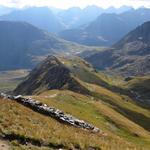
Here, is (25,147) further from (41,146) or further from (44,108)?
(44,108)

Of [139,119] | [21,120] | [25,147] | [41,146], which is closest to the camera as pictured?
[25,147]

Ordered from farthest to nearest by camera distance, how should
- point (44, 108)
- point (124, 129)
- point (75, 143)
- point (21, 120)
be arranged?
point (124, 129)
point (44, 108)
point (21, 120)
point (75, 143)

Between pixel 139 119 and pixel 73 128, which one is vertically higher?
pixel 73 128

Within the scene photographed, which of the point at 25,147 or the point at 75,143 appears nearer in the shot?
the point at 25,147

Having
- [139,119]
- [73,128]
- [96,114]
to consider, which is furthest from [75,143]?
[139,119]

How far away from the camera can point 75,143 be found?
106 ft

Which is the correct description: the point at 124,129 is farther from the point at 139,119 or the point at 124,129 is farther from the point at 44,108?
the point at 139,119

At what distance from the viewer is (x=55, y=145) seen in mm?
30594

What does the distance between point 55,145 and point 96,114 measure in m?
66.2

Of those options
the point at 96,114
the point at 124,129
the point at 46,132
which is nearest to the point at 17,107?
the point at 46,132

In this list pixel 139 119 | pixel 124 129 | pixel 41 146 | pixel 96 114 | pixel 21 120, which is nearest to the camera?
pixel 41 146

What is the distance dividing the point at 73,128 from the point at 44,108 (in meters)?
5.01

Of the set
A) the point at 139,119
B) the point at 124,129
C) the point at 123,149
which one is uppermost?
the point at 123,149

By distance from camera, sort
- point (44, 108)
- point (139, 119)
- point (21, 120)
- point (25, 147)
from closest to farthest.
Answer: point (25, 147) → point (21, 120) → point (44, 108) → point (139, 119)
